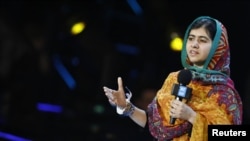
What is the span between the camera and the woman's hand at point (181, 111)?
Result: 2.76 ft

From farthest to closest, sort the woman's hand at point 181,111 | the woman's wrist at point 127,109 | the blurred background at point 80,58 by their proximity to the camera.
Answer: the blurred background at point 80,58, the woman's wrist at point 127,109, the woman's hand at point 181,111

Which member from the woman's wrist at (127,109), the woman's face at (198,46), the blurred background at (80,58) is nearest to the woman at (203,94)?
the woman's face at (198,46)

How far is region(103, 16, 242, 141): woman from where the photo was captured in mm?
879

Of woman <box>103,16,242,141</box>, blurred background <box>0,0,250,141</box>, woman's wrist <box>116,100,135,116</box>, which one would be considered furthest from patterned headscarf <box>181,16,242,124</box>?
blurred background <box>0,0,250,141</box>

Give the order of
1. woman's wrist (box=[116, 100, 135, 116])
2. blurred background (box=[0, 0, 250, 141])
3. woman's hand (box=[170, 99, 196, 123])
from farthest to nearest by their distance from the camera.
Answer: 1. blurred background (box=[0, 0, 250, 141])
2. woman's wrist (box=[116, 100, 135, 116])
3. woman's hand (box=[170, 99, 196, 123])

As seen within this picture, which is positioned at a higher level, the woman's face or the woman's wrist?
the woman's face

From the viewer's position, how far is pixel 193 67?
3.06 feet

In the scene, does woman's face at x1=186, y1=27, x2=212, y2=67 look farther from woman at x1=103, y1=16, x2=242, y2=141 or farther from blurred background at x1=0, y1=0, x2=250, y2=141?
blurred background at x1=0, y1=0, x2=250, y2=141

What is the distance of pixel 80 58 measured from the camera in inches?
83.5

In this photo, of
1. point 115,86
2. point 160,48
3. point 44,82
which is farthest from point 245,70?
point 44,82

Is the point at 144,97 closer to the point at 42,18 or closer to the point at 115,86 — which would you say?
the point at 115,86

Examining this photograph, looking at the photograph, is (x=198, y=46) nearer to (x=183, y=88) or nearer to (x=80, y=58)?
(x=183, y=88)

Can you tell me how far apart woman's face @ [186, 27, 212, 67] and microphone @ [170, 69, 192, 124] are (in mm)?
64

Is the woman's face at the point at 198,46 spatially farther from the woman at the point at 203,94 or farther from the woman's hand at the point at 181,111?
Answer: the woman's hand at the point at 181,111
